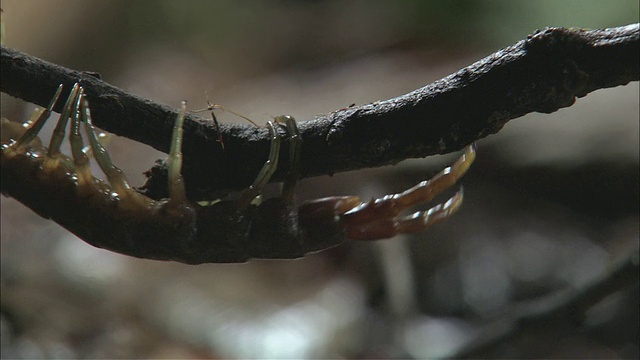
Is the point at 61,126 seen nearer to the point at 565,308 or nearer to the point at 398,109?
the point at 398,109

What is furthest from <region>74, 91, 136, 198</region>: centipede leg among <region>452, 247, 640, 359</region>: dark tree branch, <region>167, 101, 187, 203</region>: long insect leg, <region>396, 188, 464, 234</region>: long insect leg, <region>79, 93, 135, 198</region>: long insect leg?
<region>452, 247, 640, 359</region>: dark tree branch

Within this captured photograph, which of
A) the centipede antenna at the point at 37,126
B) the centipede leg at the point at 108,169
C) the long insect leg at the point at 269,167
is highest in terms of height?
the centipede antenna at the point at 37,126

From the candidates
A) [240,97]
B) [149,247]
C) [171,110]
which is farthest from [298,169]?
[240,97]

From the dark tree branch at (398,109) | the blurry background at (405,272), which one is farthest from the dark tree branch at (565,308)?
the dark tree branch at (398,109)

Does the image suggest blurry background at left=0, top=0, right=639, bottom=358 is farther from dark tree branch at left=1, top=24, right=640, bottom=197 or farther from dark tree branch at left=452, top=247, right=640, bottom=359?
dark tree branch at left=1, top=24, right=640, bottom=197

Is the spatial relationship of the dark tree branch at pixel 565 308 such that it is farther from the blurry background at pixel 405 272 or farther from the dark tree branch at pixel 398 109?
the dark tree branch at pixel 398 109

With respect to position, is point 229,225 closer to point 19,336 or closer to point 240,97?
point 19,336
